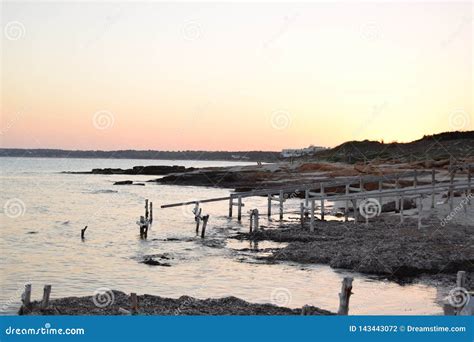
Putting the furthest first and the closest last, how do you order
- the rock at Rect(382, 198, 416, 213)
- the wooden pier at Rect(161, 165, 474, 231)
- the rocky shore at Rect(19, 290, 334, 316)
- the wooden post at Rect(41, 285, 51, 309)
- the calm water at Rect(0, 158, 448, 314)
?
the rock at Rect(382, 198, 416, 213), the wooden pier at Rect(161, 165, 474, 231), the calm water at Rect(0, 158, 448, 314), the rocky shore at Rect(19, 290, 334, 316), the wooden post at Rect(41, 285, 51, 309)

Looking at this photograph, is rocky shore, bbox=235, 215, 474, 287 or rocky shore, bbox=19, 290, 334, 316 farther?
rocky shore, bbox=235, 215, 474, 287

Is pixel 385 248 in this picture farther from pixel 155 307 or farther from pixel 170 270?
pixel 155 307

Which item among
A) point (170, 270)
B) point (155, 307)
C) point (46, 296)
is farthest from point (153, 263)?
point (46, 296)

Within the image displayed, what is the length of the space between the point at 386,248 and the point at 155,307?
38.5ft

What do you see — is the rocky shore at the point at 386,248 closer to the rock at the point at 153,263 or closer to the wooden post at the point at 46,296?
the rock at the point at 153,263

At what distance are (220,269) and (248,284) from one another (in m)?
3.37

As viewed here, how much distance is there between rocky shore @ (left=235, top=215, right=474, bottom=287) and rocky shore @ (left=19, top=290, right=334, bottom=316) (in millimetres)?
7169

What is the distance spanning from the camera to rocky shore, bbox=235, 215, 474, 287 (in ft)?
75.3

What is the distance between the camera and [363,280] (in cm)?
2205

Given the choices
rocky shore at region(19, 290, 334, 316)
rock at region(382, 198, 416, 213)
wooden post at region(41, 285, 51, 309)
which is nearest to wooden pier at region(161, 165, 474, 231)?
rock at region(382, 198, 416, 213)

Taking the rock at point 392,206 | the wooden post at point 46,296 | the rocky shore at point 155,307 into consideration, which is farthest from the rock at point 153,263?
the rock at point 392,206

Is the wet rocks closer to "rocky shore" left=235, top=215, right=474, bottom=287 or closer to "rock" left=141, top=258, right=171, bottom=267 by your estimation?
"rocky shore" left=235, top=215, right=474, bottom=287

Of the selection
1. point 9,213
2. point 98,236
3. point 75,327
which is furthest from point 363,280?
point 9,213

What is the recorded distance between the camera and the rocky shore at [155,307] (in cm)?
1569
